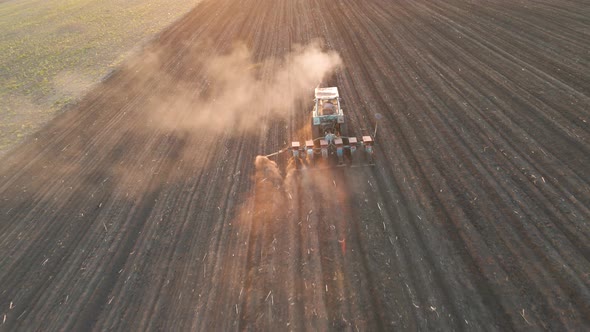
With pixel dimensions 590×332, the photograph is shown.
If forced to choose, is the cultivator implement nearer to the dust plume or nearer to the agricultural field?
the dust plume

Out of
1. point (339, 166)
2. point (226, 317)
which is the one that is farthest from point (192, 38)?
point (226, 317)

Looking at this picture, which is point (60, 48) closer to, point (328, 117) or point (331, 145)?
point (328, 117)

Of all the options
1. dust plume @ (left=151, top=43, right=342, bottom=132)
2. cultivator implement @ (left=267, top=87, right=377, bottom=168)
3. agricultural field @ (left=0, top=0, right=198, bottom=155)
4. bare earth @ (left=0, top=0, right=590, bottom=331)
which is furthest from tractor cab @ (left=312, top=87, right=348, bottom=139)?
agricultural field @ (left=0, top=0, right=198, bottom=155)

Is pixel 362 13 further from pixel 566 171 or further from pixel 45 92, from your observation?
pixel 45 92

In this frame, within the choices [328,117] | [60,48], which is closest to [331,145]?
[328,117]

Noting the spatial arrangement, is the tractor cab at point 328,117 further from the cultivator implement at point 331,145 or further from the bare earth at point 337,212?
the bare earth at point 337,212
